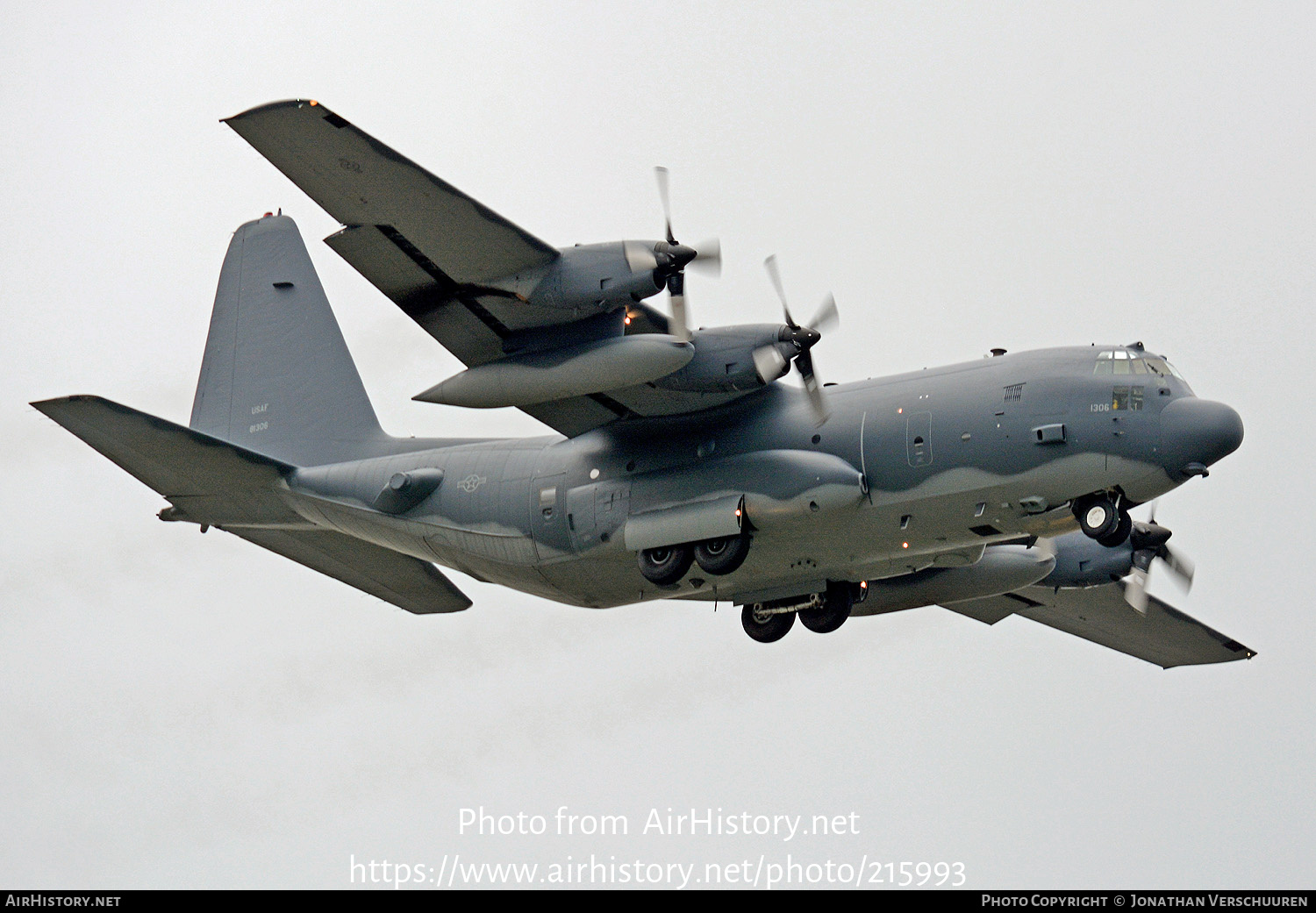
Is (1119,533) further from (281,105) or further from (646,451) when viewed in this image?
(281,105)

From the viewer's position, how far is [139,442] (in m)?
19.4

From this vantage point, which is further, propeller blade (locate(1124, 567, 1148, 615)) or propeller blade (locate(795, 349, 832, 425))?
propeller blade (locate(1124, 567, 1148, 615))

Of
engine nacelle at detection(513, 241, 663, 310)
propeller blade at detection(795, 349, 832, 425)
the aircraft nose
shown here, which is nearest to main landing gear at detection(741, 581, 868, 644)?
propeller blade at detection(795, 349, 832, 425)

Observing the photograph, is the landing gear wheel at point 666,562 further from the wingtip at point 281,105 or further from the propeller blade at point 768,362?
the wingtip at point 281,105

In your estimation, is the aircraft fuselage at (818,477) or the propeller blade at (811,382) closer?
the aircraft fuselage at (818,477)

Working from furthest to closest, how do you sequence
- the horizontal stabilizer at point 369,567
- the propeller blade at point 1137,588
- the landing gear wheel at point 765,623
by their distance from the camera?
the propeller blade at point 1137,588 → the horizontal stabilizer at point 369,567 → the landing gear wheel at point 765,623

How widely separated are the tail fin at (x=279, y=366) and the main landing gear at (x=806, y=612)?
5.37 m

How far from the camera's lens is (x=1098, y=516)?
17797 millimetres

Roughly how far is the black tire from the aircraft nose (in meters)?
4.60

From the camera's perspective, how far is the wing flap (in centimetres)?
1708

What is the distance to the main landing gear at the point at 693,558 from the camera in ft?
61.2

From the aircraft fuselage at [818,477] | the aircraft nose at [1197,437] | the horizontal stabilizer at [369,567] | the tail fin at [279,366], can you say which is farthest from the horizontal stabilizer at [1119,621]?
the tail fin at [279,366]

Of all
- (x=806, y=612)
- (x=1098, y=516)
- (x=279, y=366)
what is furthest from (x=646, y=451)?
(x=279, y=366)

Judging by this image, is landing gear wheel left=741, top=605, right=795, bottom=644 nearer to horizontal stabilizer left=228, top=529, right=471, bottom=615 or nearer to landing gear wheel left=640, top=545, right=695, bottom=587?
landing gear wheel left=640, top=545, right=695, bottom=587
